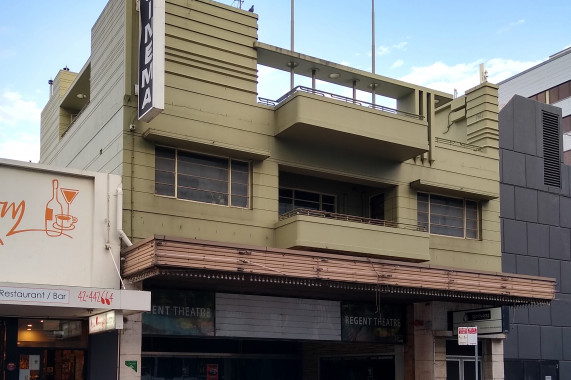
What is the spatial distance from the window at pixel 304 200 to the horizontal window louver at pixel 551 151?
903 cm

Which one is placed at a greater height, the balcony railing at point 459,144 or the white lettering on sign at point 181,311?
the balcony railing at point 459,144

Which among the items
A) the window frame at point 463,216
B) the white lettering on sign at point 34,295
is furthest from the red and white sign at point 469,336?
the white lettering on sign at point 34,295

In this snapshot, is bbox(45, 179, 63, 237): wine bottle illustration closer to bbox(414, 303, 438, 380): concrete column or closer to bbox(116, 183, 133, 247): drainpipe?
bbox(116, 183, 133, 247): drainpipe

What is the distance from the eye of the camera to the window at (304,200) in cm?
2314

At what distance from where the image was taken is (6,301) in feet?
51.3

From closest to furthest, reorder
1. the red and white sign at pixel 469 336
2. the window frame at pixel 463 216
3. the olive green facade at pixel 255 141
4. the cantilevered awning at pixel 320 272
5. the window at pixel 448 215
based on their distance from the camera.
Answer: the cantilevered awning at pixel 320 272, the red and white sign at pixel 469 336, the olive green facade at pixel 255 141, the window frame at pixel 463 216, the window at pixel 448 215

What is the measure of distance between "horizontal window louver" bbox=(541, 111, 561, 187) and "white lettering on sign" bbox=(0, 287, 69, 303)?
18.5m

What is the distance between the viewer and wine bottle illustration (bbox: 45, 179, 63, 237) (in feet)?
59.1

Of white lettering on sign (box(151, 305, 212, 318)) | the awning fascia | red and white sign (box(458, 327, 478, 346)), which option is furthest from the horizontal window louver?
white lettering on sign (box(151, 305, 212, 318))

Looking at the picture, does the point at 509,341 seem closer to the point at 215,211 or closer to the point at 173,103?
the point at 215,211

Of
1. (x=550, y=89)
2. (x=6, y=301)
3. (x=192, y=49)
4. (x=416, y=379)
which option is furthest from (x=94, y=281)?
(x=550, y=89)

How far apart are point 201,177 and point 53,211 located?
3.98 metres

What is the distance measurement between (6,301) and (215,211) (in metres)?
6.11

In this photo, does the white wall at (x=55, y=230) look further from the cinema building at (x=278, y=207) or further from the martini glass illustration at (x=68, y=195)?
the cinema building at (x=278, y=207)
